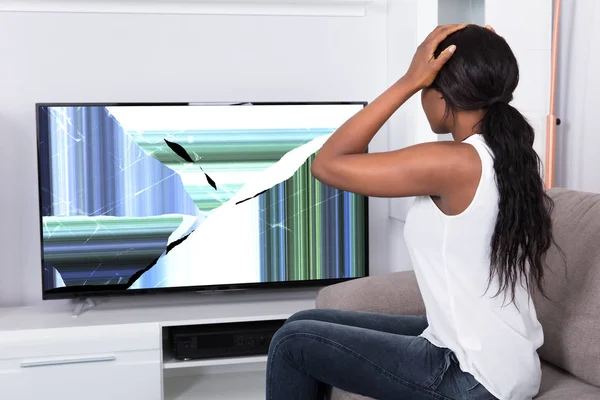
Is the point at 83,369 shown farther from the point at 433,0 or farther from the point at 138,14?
the point at 433,0

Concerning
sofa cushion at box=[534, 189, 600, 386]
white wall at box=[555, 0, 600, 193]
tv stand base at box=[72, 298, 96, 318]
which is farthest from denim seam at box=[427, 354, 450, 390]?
Answer: tv stand base at box=[72, 298, 96, 318]

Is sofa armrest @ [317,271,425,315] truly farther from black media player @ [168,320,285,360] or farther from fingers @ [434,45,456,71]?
fingers @ [434,45,456,71]

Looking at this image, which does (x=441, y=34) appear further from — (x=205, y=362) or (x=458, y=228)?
(x=205, y=362)

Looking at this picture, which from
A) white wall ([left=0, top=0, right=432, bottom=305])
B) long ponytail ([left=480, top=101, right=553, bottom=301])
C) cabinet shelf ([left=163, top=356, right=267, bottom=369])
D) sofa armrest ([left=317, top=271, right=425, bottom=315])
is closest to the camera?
long ponytail ([left=480, top=101, right=553, bottom=301])

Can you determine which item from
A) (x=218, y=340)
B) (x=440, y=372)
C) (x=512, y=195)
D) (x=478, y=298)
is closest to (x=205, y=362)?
(x=218, y=340)

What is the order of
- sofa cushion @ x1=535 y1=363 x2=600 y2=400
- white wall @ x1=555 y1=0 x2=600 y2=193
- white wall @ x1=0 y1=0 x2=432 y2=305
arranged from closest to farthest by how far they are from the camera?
sofa cushion @ x1=535 y1=363 x2=600 y2=400 < white wall @ x1=555 y1=0 x2=600 y2=193 < white wall @ x1=0 y1=0 x2=432 y2=305

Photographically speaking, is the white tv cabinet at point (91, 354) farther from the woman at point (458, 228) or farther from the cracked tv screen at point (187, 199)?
the woman at point (458, 228)

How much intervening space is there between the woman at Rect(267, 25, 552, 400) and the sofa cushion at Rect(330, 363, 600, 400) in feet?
0.31

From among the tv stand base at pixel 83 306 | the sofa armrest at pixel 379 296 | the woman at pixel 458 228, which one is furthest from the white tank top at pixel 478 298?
the tv stand base at pixel 83 306

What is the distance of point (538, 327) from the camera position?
5.07ft

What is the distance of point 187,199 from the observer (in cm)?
288

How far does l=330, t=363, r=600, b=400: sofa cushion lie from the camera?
162cm

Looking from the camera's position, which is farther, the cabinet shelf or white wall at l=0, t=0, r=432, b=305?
white wall at l=0, t=0, r=432, b=305

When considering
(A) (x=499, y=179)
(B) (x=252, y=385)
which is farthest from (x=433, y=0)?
(B) (x=252, y=385)
